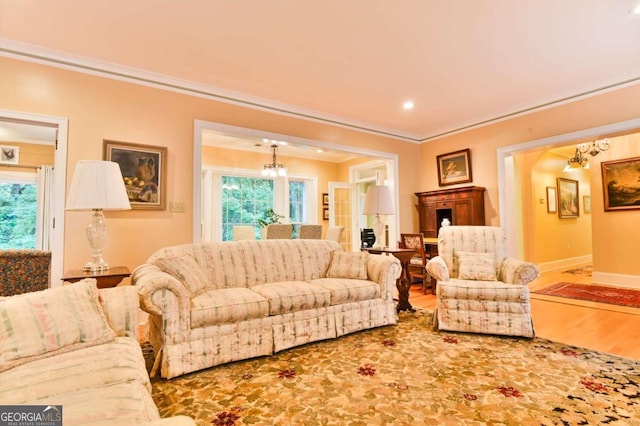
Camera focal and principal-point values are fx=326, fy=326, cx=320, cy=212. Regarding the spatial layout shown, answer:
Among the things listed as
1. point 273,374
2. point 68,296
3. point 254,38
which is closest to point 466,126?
point 254,38

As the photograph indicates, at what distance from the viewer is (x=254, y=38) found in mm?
2826

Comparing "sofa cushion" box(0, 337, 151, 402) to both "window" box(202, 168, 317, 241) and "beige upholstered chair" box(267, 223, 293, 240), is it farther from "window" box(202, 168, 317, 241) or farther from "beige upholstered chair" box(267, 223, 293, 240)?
"window" box(202, 168, 317, 241)

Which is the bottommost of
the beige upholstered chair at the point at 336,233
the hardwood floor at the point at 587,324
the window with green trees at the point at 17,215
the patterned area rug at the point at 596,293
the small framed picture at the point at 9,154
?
the hardwood floor at the point at 587,324

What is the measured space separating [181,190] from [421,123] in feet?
12.3

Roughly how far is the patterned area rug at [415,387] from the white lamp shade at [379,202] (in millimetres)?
1589

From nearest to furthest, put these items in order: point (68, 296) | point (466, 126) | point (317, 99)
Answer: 1. point (68, 296)
2. point (317, 99)
3. point (466, 126)

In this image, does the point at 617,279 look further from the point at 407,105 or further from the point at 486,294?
the point at 407,105

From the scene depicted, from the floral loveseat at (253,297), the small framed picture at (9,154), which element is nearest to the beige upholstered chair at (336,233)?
the floral loveseat at (253,297)

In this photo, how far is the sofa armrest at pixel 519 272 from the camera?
115 inches

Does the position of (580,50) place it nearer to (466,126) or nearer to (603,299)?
(466,126)

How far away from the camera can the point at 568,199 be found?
7.17 m

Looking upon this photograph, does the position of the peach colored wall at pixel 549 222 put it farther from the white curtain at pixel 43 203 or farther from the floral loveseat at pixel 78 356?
the white curtain at pixel 43 203

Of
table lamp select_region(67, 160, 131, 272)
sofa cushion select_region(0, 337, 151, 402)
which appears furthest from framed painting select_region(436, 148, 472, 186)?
sofa cushion select_region(0, 337, 151, 402)

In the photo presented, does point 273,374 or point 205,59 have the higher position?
point 205,59
